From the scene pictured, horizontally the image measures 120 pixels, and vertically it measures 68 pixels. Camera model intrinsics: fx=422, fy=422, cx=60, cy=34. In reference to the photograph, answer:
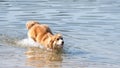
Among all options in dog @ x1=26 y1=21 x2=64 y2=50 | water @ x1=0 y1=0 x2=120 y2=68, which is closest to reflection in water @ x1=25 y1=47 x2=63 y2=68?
water @ x1=0 y1=0 x2=120 y2=68

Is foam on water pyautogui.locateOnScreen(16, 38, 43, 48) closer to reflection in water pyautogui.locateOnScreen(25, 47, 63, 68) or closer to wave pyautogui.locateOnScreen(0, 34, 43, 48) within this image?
wave pyautogui.locateOnScreen(0, 34, 43, 48)

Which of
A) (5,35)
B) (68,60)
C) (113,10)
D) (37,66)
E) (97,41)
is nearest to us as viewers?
(37,66)

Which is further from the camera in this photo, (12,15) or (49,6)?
(49,6)

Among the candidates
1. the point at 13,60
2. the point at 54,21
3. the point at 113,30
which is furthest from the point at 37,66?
the point at 54,21

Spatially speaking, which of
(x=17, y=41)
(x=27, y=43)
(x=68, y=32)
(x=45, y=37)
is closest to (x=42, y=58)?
(x=45, y=37)

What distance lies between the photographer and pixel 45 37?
11438mm

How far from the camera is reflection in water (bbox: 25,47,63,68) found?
9.38 metres

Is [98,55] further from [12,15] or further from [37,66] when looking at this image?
[12,15]

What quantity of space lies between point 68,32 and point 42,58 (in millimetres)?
3419

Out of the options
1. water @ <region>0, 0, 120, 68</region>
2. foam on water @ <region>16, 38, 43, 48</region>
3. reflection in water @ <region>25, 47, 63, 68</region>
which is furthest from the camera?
foam on water @ <region>16, 38, 43, 48</region>

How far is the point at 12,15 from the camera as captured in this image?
16688mm

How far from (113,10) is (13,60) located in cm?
945

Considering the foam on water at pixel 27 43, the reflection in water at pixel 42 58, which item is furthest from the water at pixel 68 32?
the foam on water at pixel 27 43

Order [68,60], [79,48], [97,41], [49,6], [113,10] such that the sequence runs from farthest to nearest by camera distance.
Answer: [49,6] < [113,10] < [97,41] < [79,48] < [68,60]
